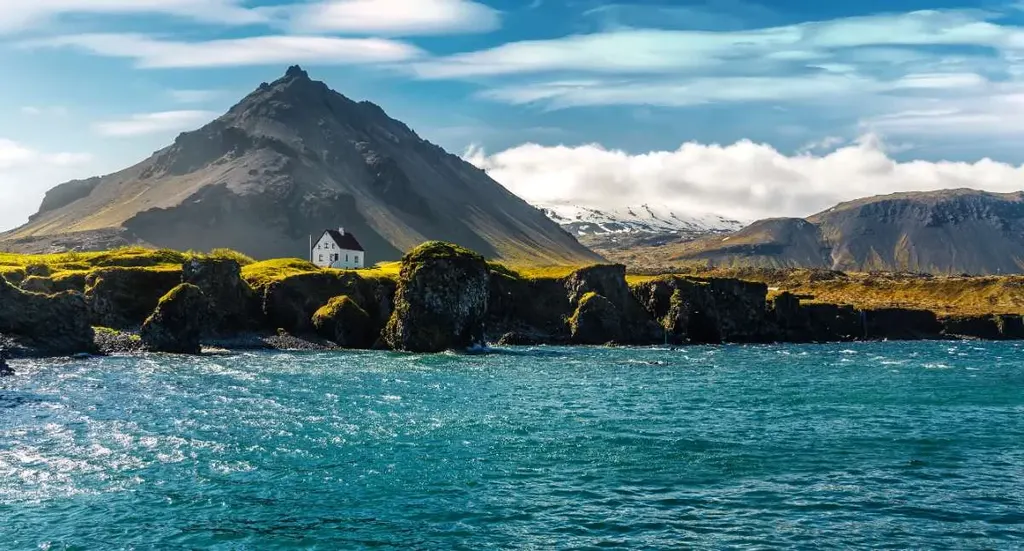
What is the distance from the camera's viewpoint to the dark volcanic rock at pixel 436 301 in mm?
110750

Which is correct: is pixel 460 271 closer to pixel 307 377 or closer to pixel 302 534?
pixel 307 377

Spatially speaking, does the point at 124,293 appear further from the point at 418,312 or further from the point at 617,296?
the point at 617,296

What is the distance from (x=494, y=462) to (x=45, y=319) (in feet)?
208

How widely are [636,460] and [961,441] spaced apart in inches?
→ 823

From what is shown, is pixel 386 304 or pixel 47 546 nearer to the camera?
pixel 47 546

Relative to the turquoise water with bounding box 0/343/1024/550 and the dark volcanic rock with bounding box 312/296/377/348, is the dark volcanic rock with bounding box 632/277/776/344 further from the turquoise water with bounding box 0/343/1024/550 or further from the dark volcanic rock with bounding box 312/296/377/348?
the turquoise water with bounding box 0/343/1024/550

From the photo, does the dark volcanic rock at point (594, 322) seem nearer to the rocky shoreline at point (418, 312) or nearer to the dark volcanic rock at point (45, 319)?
the rocky shoreline at point (418, 312)

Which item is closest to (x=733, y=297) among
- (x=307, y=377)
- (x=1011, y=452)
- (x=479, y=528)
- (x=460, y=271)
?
(x=460, y=271)

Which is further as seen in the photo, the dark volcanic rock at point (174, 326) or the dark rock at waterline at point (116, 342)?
the dark volcanic rock at point (174, 326)

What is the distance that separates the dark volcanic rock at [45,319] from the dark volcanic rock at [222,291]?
2067 cm

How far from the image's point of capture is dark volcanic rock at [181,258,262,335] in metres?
108

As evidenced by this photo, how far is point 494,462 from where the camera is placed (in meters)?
41.8

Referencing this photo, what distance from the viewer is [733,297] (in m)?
154

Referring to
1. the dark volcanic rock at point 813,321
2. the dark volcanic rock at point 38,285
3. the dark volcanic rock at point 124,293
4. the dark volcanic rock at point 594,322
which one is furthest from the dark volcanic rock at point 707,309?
the dark volcanic rock at point 38,285
